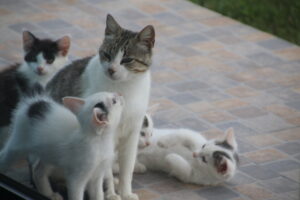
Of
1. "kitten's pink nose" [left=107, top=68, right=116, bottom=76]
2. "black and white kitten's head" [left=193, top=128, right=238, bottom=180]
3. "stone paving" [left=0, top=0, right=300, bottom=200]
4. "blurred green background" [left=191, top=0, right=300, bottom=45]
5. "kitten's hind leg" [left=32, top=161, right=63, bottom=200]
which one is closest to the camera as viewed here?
"kitten's pink nose" [left=107, top=68, right=116, bottom=76]

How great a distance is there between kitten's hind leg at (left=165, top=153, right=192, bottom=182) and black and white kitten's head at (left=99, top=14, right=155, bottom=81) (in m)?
0.52

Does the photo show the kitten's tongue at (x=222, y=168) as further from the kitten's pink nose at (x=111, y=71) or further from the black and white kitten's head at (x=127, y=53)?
the kitten's pink nose at (x=111, y=71)

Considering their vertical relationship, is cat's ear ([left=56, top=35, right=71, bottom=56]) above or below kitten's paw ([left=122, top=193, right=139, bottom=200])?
above

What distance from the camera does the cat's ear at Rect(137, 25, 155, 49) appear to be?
287 cm

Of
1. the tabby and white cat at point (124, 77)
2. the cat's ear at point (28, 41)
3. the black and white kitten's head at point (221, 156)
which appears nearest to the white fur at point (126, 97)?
the tabby and white cat at point (124, 77)

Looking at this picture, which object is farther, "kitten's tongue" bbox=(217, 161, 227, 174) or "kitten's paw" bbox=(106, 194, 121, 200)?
"kitten's tongue" bbox=(217, 161, 227, 174)

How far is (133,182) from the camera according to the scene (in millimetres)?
3234

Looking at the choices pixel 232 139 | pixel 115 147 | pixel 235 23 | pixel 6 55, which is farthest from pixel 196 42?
pixel 115 147

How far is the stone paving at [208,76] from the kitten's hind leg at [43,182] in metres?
0.21

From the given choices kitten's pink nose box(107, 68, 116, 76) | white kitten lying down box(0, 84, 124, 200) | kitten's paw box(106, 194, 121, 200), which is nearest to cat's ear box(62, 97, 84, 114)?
white kitten lying down box(0, 84, 124, 200)

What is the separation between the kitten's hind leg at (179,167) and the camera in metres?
3.22

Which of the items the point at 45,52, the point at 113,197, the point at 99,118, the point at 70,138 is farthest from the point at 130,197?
the point at 45,52

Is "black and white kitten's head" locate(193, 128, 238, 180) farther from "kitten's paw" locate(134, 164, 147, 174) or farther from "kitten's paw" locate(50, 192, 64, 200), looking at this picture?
"kitten's paw" locate(50, 192, 64, 200)

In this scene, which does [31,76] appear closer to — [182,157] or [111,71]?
[111,71]
